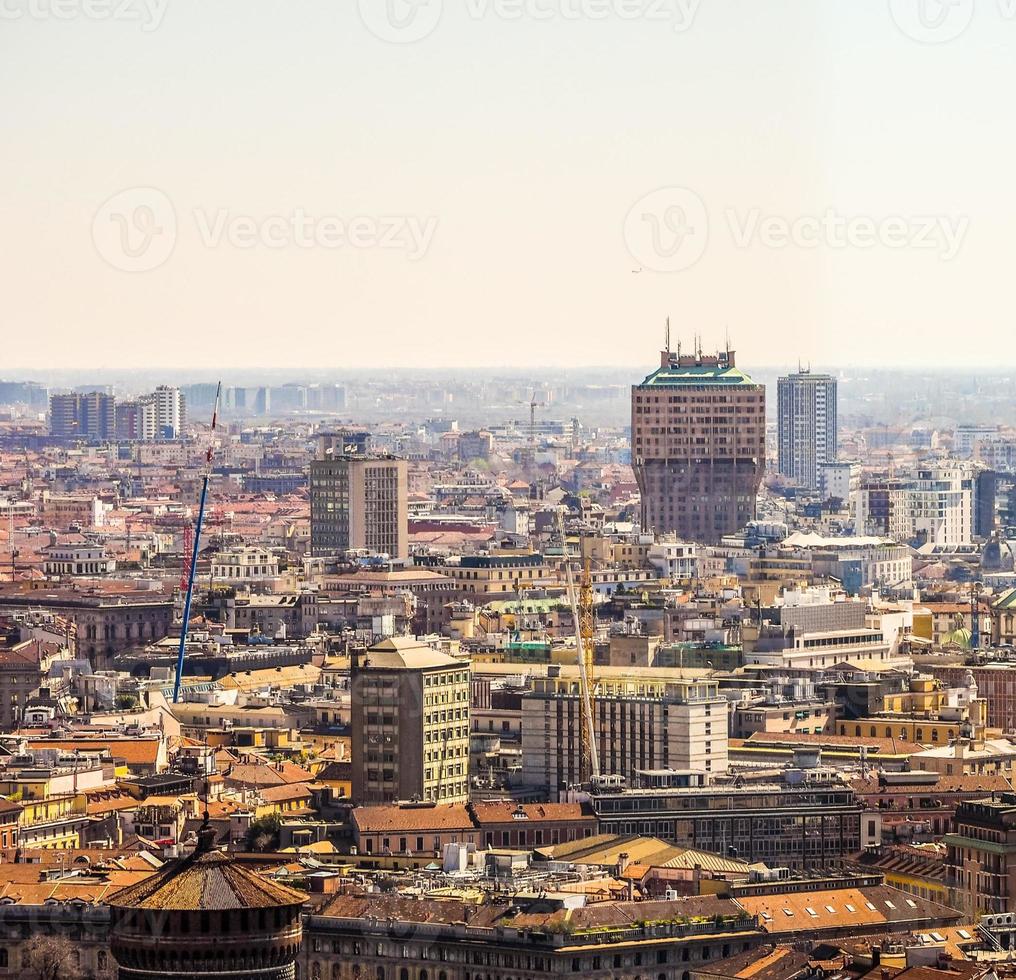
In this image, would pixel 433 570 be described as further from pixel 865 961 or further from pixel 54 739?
pixel 865 961

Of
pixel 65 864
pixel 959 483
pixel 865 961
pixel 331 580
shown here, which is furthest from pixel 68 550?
pixel 865 961

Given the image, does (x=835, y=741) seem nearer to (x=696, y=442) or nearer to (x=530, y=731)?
(x=530, y=731)

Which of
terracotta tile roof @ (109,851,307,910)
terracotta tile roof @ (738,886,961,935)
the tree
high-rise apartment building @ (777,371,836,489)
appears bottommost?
the tree

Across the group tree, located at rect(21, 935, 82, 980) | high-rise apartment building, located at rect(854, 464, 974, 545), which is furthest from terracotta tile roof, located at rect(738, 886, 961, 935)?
high-rise apartment building, located at rect(854, 464, 974, 545)

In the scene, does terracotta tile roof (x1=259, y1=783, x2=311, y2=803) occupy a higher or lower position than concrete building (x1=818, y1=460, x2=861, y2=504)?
lower

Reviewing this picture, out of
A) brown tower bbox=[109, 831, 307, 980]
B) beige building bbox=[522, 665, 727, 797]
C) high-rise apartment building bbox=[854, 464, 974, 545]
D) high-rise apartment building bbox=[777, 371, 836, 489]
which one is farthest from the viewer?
high-rise apartment building bbox=[777, 371, 836, 489]

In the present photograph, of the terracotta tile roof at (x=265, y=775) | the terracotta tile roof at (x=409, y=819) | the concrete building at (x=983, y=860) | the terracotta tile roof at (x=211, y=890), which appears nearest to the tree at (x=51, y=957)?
the terracotta tile roof at (x=409, y=819)

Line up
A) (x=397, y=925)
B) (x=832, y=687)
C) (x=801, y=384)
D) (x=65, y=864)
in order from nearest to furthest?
1. (x=397, y=925)
2. (x=65, y=864)
3. (x=832, y=687)
4. (x=801, y=384)

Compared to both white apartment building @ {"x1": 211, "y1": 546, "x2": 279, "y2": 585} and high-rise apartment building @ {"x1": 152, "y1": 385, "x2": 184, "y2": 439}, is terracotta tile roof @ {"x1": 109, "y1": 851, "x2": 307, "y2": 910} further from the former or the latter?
high-rise apartment building @ {"x1": 152, "y1": 385, "x2": 184, "y2": 439}
